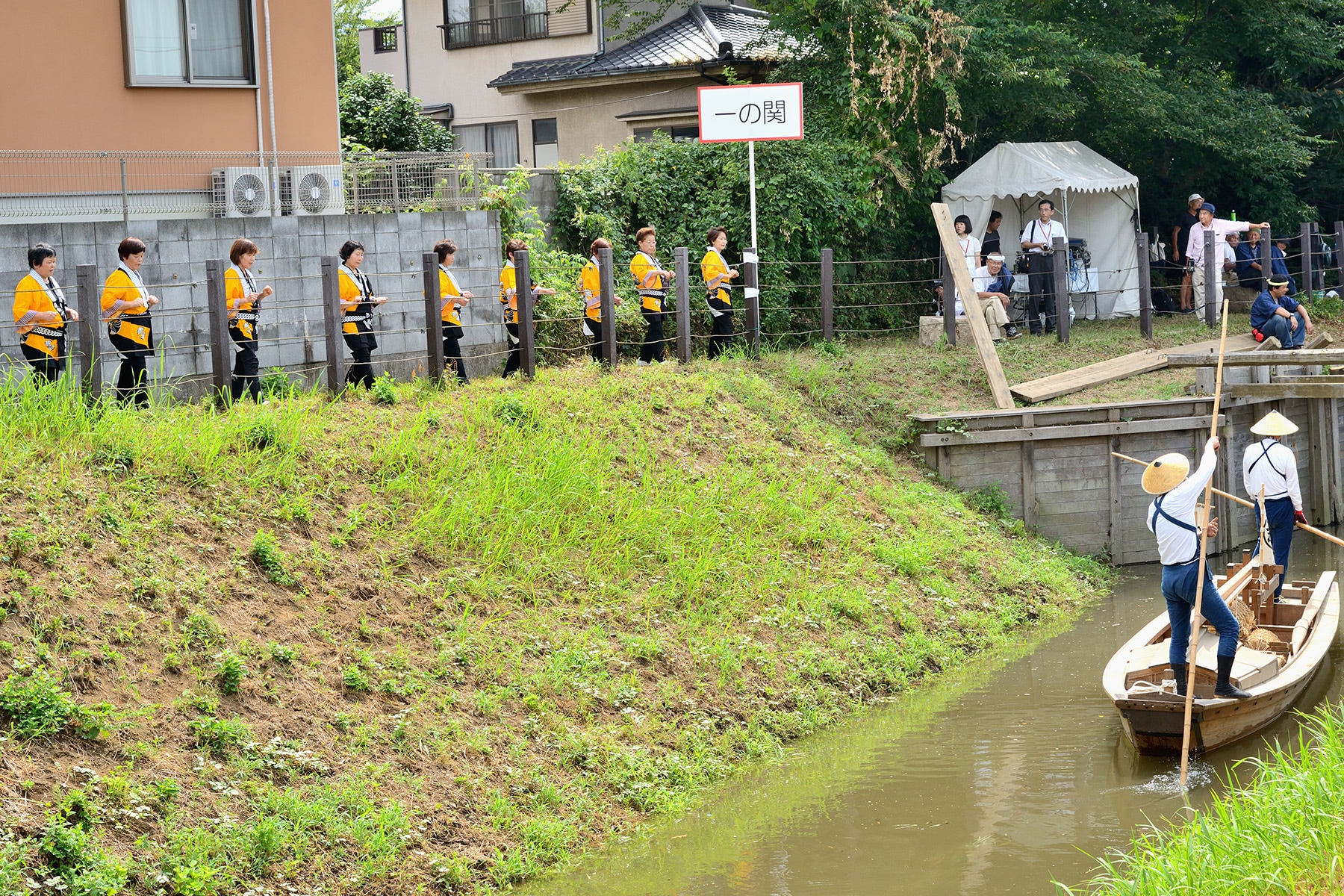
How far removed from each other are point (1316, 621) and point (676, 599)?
551cm

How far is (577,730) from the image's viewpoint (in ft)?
29.3

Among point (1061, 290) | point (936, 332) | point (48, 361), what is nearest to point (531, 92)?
point (936, 332)

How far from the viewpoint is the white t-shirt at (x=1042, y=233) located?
19.8 metres

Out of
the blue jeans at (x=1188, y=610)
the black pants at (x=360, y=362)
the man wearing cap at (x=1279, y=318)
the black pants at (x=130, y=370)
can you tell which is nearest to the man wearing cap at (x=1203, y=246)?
the man wearing cap at (x=1279, y=318)

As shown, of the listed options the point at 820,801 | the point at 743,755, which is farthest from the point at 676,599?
the point at 820,801

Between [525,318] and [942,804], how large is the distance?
6.95m

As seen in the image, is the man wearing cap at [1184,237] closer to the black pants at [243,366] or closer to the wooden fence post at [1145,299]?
the wooden fence post at [1145,299]

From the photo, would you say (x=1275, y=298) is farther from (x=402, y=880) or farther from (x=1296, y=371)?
(x=402, y=880)

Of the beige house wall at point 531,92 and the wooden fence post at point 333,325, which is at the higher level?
the beige house wall at point 531,92

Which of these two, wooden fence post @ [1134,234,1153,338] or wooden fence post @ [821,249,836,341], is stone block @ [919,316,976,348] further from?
wooden fence post @ [1134,234,1153,338]

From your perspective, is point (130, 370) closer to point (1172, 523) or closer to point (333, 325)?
point (333, 325)

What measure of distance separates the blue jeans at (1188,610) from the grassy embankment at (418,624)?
2.52 meters

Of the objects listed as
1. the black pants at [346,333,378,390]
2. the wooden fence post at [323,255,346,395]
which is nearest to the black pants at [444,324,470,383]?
the black pants at [346,333,378,390]

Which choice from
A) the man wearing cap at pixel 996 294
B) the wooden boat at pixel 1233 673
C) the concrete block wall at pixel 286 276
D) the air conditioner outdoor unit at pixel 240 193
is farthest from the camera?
the man wearing cap at pixel 996 294
